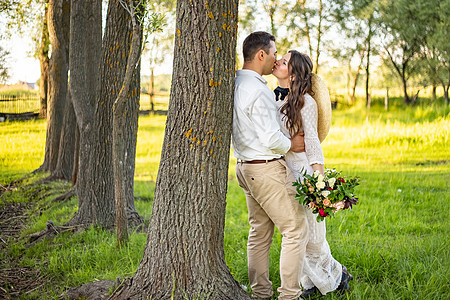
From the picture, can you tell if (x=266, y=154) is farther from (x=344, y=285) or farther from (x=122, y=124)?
(x=122, y=124)

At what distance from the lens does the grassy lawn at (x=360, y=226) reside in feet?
14.5

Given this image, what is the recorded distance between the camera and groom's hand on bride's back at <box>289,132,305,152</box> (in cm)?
390

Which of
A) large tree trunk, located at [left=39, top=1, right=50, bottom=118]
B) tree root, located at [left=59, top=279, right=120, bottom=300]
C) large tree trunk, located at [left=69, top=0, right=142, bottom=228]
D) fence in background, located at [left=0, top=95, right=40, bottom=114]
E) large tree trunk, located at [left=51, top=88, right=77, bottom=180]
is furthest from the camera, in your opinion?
fence in background, located at [left=0, top=95, right=40, bottom=114]

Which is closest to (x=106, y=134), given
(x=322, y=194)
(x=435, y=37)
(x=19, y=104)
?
(x=322, y=194)

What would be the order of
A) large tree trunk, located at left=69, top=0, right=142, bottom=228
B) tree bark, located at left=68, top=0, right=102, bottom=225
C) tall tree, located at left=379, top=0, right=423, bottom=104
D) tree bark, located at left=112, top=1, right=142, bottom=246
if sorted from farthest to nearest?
tall tree, located at left=379, top=0, right=423, bottom=104
tree bark, located at left=68, top=0, right=102, bottom=225
large tree trunk, located at left=69, top=0, right=142, bottom=228
tree bark, located at left=112, top=1, right=142, bottom=246

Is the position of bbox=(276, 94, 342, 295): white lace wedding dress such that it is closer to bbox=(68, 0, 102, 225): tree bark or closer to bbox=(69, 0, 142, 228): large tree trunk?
bbox=(69, 0, 142, 228): large tree trunk

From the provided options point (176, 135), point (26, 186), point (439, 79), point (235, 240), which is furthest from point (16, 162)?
point (439, 79)

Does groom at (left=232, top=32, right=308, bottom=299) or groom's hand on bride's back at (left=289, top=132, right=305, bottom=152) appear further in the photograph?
groom's hand on bride's back at (left=289, top=132, right=305, bottom=152)

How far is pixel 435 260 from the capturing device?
453 cm

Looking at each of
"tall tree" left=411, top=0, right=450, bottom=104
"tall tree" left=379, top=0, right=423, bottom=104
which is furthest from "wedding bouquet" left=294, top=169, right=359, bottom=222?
"tall tree" left=379, top=0, right=423, bottom=104

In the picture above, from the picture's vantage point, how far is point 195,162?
3.44m

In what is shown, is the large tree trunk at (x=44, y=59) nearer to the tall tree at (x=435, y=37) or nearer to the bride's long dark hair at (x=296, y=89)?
the bride's long dark hair at (x=296, y=89)

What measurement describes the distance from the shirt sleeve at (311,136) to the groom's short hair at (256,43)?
0.57 m

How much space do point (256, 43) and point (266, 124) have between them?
0.71 m
